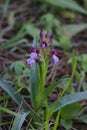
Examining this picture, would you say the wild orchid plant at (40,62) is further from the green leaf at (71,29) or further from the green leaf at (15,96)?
the green leaf at (71,29)

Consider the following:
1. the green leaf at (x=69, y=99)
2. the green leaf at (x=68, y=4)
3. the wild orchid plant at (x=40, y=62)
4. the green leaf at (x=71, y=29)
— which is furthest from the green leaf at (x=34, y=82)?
the green leaf at (x=68, y=4)

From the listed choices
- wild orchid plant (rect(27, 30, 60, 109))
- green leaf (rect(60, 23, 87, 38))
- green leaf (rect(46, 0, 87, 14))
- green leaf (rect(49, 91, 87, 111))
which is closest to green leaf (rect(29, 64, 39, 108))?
wild orchid plant (rect(27, 30, 60, 109))

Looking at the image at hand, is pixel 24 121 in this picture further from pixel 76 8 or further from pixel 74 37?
pixel 76 8

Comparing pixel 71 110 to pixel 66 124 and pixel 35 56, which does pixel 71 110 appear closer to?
pixel 66 124

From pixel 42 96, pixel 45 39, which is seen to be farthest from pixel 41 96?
pixel 45 39

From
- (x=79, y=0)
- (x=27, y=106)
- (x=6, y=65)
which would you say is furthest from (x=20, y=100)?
(x=79, y=0)

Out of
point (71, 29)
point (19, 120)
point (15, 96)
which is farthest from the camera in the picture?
point (71, 29)
